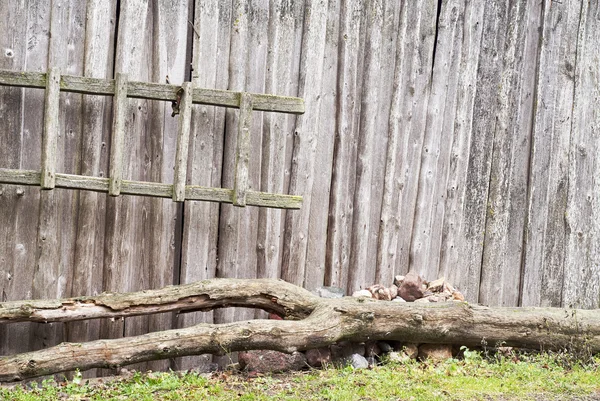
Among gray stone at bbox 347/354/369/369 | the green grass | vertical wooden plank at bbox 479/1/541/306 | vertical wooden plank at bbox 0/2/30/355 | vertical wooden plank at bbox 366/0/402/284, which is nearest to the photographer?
the green grass

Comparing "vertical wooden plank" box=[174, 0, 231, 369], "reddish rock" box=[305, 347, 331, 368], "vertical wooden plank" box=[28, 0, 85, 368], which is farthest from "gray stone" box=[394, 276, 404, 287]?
"vertical wooden plank" box=[28, 0, 85, 368]

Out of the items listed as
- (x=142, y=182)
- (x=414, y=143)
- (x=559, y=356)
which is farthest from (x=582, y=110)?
(x=142, y=182)

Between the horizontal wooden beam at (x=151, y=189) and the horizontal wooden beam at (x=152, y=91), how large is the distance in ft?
2.20

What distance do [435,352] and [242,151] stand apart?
247 cm

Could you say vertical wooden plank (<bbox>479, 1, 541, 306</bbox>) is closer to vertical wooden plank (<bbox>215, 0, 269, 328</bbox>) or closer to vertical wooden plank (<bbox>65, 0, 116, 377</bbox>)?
vertical wooden plank (<bbox>215, 0, 269, 328</bbox>)

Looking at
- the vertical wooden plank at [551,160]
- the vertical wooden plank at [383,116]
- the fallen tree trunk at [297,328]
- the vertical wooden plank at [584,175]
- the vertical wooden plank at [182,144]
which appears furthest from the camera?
the vertical wooden plank at [584,175]

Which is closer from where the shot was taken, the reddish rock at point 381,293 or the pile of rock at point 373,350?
the pile of rock at point 373,350

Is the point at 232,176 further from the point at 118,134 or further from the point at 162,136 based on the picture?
the point at 118,134

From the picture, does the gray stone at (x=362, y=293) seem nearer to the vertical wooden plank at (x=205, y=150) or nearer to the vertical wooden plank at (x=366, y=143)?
the vertical wooden plank at (x=366, y=143)

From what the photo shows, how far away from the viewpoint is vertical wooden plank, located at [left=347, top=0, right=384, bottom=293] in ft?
23.6

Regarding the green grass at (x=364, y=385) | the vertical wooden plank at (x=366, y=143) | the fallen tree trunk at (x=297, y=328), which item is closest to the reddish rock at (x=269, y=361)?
the green grass at (x=364, y=385)

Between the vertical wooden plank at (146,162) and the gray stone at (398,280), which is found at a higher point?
the vertical wooden plank at (146,162)

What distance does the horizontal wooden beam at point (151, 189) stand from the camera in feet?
19.2

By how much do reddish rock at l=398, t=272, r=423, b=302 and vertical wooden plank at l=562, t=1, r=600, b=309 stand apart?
1926 millimetres
